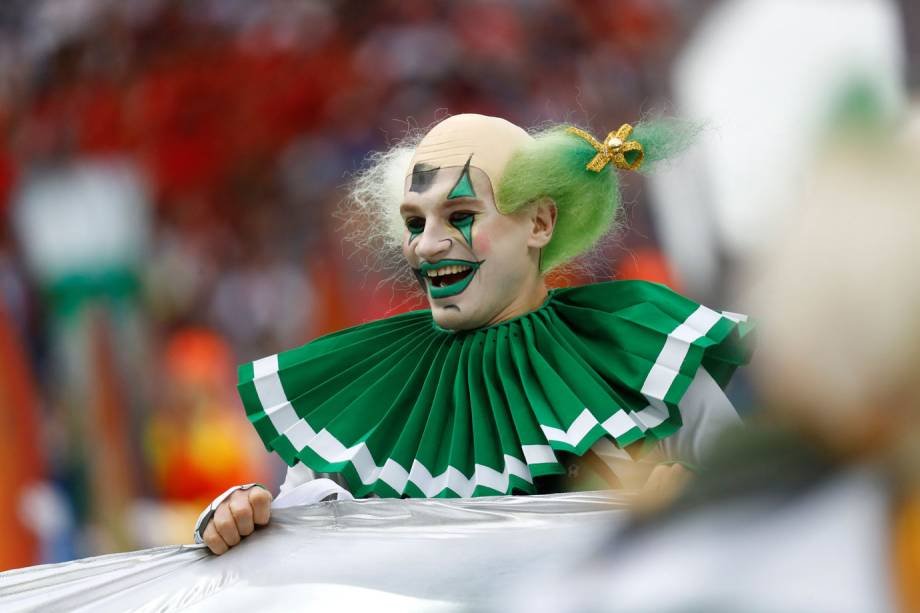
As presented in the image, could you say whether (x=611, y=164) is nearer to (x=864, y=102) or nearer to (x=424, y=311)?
(x=424, y=311)

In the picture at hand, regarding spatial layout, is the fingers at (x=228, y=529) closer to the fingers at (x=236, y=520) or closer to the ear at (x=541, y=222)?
the fingers at (x=236, y=520)

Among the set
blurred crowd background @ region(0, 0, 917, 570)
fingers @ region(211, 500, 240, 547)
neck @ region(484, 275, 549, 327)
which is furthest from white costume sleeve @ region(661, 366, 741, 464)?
blurred crowd background @ region(0, 0, 917, 570)

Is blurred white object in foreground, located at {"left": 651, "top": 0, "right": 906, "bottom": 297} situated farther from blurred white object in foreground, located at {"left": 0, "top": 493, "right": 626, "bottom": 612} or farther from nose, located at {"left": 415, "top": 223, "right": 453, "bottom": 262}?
blurred white object in foreground, located at {"left": 0, "top": 493, "right": 626, "bottom": 612}

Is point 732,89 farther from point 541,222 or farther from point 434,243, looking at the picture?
point 434,243

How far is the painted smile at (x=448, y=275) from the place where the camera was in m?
2.14

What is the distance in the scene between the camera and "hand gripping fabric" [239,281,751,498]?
6.47ft

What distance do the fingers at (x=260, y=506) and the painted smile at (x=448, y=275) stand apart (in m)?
0.47

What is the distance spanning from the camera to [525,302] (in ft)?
7.19

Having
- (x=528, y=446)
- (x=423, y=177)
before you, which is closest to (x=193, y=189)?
(x=423, y=177)

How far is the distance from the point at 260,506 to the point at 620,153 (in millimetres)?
829

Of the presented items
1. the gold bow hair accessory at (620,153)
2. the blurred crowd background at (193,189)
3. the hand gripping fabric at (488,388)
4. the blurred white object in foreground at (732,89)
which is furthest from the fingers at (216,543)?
the blurred crowd background at (193,189)

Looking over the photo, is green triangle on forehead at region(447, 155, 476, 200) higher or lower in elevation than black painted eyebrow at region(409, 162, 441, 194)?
lower

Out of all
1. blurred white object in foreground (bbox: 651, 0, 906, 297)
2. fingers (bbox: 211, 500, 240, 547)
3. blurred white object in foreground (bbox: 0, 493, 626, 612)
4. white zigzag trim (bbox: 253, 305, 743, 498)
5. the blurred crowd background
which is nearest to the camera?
blurred white object in foreground (bbox: 0, 493, 626, 612)

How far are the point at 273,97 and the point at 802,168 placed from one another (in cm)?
618
